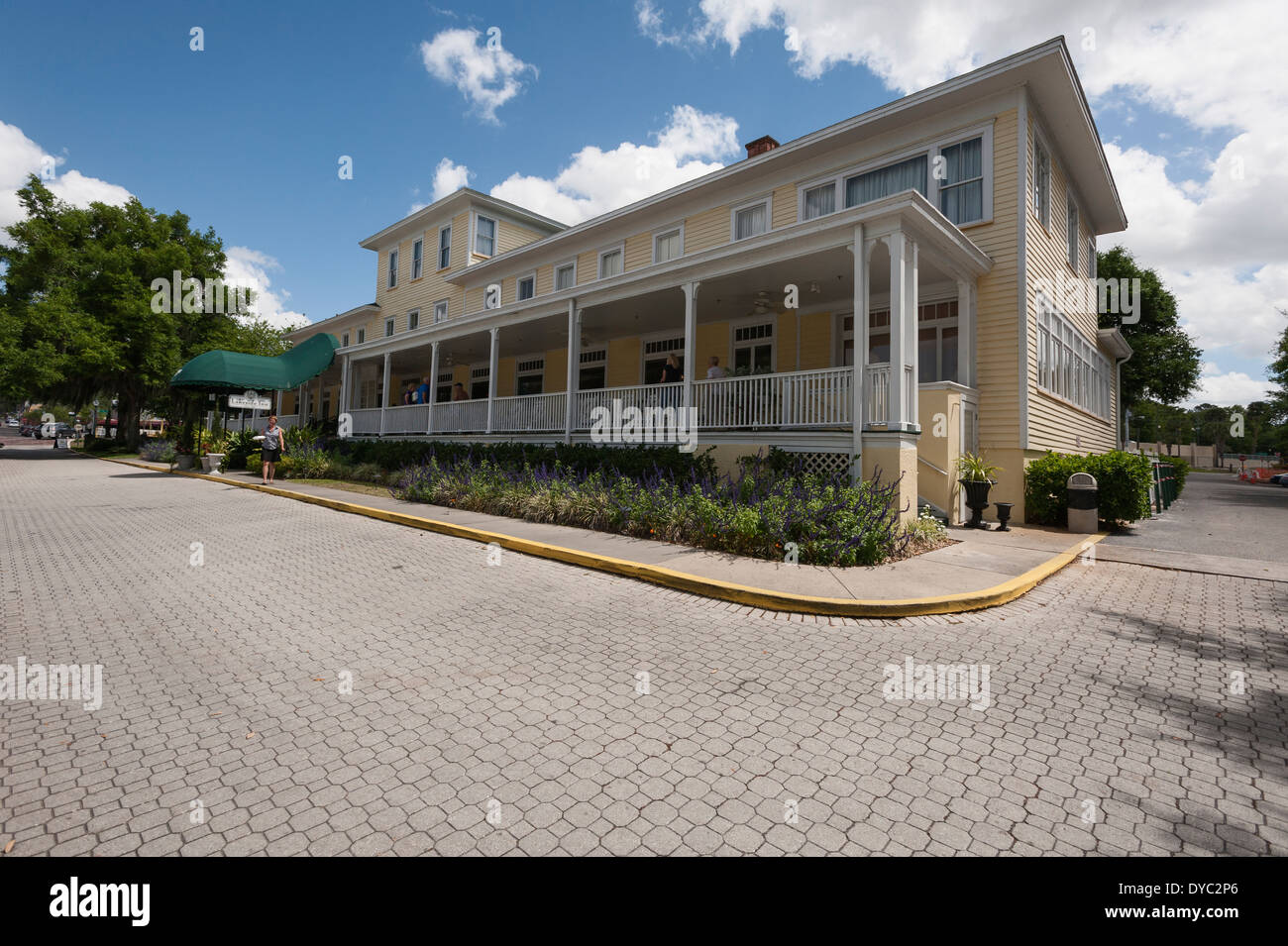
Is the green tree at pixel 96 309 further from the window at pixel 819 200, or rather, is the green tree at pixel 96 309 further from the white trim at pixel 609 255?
the window at pixel 819 200

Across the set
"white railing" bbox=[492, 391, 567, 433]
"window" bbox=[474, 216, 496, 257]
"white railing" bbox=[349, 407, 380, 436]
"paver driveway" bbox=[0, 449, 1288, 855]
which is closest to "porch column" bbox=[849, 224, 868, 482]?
"paver driveway" bbox=[0, 449, 1288, 855]

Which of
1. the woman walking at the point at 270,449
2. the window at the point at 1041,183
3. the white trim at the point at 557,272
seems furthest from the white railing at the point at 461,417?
the window at the point at 1041,183

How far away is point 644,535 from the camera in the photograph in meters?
8.87

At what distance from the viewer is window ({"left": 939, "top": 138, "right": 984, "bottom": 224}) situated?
40.8 ft

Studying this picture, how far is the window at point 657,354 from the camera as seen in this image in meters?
17.1

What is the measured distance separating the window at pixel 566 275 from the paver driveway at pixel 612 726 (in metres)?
16.0

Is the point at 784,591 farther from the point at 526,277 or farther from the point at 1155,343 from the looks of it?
the point at 1155,343

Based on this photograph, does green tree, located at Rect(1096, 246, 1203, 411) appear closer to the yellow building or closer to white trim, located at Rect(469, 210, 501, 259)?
the yellow building

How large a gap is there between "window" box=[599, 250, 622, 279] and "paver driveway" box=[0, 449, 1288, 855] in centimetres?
1482

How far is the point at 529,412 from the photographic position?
15.7 metres

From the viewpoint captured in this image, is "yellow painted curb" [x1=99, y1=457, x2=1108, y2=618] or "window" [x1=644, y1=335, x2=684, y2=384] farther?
"window" [x1=644, y1=335, x2=684, y2=384]
